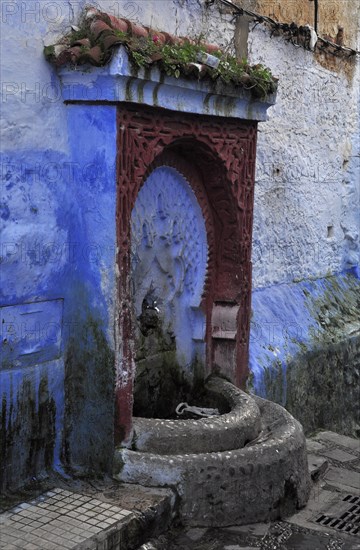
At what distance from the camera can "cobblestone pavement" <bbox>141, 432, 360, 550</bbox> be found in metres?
4.87

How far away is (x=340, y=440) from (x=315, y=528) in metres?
2.15

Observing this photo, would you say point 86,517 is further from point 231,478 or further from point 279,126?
point 279,126

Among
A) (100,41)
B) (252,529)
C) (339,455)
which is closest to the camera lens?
(100,41)

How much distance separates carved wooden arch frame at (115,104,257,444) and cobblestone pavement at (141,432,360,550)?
29.1 inches

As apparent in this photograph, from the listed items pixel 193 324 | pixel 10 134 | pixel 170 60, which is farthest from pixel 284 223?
pixel 10 134

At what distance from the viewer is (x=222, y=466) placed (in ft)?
16.6

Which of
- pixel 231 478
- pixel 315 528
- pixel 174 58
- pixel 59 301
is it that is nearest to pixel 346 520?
pixel 315 528

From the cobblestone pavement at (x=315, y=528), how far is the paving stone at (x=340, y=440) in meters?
0.35

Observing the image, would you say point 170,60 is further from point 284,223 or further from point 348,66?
point 348,66

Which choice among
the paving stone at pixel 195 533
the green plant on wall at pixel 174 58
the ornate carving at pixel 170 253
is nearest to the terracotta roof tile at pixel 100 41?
the green plant on wall at pixel 174 58

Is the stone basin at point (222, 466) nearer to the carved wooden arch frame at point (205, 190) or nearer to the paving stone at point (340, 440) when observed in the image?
the carved wooden arch frame at point (205, 190)

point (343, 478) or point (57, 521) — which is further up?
point (57, 521)

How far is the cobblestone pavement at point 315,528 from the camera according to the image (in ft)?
16.0

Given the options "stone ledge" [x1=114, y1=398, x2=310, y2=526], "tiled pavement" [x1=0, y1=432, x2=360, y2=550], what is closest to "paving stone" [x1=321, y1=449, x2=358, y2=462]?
"tiled pavement" [x1=0, y1=432, x2=360, y2=550]
